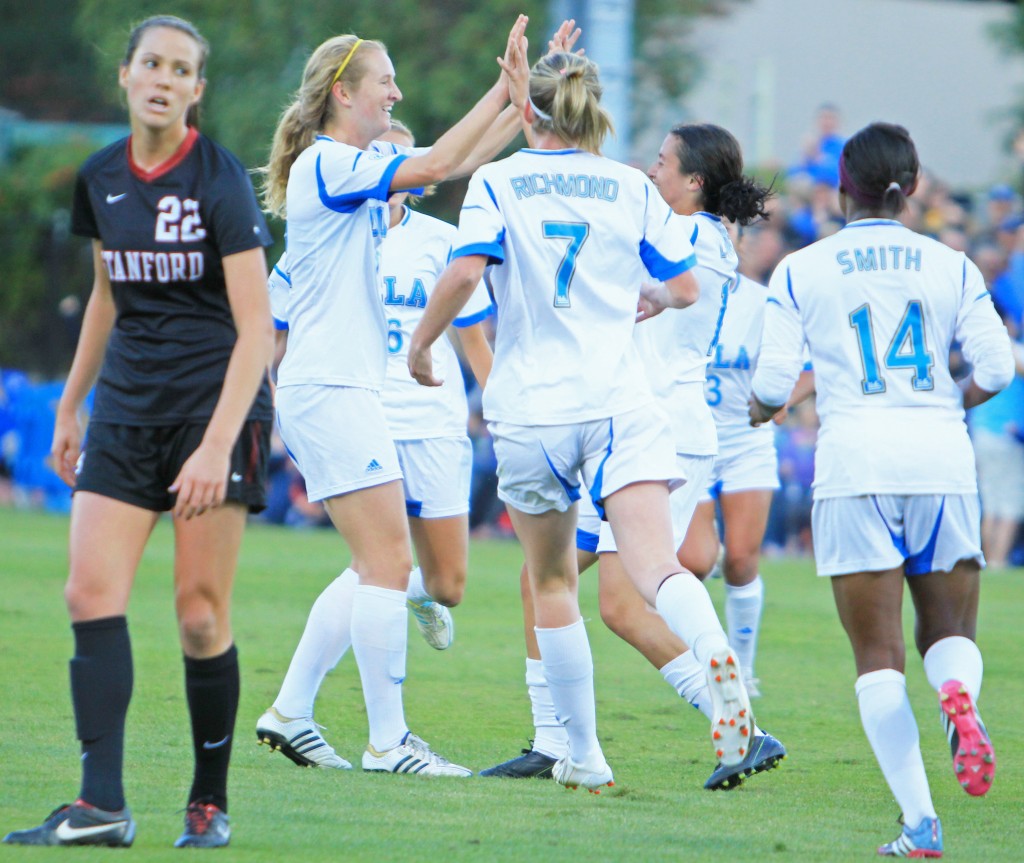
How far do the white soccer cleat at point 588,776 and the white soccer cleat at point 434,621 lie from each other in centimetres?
142

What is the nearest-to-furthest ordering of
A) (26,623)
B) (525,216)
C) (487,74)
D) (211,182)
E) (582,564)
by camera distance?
(211,182) → (525,216) → (582,564) → (26,623) → (487,74)

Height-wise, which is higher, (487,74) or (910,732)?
(487,74)

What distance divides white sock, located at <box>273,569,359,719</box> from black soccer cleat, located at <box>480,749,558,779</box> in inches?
28.9

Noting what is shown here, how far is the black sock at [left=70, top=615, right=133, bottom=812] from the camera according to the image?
4.58 meters

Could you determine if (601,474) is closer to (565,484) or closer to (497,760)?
(565,484)

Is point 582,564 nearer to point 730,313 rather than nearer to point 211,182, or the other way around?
point 730,313

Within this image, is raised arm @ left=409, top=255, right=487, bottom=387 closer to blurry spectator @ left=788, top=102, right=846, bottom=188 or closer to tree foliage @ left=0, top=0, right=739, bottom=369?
blurry spectator @ left=788, top=102, right=846, bottom=188

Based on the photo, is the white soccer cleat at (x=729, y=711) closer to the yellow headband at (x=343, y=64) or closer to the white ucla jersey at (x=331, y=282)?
the white ucla jersey at (x=331, y=282)

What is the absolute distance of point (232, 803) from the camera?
17.7 feet

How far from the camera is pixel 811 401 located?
17031mm

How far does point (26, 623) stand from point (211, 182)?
6072mm

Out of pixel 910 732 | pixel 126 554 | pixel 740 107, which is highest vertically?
pixel 740 107

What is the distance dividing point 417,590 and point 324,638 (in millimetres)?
741

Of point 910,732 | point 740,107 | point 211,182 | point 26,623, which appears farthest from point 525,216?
point 740,107
